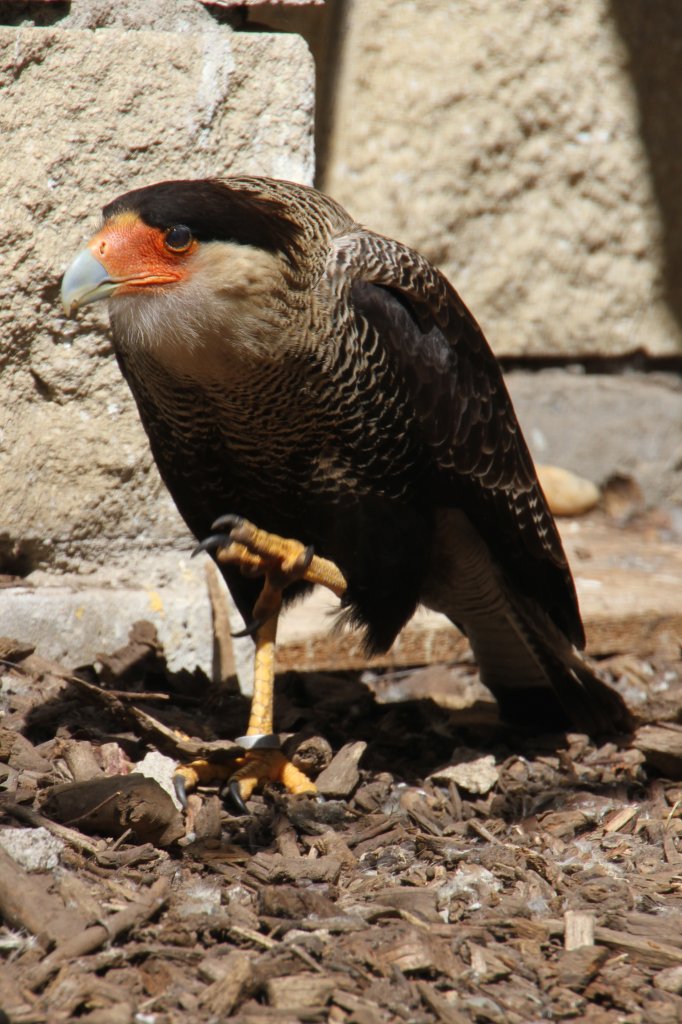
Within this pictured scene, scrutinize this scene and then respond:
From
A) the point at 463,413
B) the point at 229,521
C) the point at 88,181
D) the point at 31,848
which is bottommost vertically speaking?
the point at 31,848

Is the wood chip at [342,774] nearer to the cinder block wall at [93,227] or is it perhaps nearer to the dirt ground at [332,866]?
the dirt ground at [332,866]

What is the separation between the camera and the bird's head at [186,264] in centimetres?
264

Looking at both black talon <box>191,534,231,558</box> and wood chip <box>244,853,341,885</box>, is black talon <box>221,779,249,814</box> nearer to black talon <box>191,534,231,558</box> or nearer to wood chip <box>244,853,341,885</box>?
wood chip <box>244,853,341,885</box>

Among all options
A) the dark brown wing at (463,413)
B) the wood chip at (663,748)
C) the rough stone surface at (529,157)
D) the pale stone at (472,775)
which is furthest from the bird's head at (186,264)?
the rough stone surface at (529,157)

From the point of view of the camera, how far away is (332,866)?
8.66 ft

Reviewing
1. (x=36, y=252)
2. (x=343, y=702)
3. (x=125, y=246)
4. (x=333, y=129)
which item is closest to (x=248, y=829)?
(x=343, y=702)

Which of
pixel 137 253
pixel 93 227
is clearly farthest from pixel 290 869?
pixel 93 227

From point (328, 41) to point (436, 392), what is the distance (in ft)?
6.58

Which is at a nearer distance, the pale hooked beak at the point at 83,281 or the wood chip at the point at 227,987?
the wood chip at the point at 227,987

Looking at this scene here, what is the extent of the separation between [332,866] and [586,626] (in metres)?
1.92

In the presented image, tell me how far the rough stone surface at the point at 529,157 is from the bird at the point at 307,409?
1.72 meters

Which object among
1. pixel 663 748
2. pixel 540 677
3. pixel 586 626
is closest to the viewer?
pixel 663 748

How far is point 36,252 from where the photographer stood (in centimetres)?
329

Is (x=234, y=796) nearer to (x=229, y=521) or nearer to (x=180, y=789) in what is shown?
(x=180, y=789)
